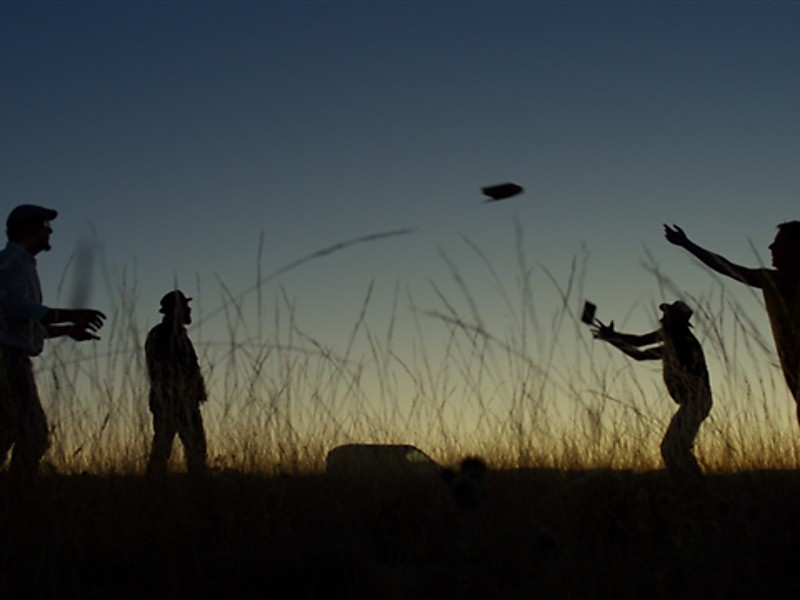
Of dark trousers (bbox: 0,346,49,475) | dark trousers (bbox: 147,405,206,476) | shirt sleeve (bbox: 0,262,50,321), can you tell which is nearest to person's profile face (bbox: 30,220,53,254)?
shirt sleeve (bbox: 0,262,50,321)

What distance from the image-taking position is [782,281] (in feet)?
12.7

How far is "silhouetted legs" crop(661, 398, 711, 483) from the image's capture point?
11.4 ft

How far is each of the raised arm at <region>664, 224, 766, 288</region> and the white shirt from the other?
2.83m

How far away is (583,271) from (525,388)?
642 mm

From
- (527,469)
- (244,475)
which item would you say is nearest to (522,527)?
(527,469)

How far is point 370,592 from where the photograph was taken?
2.12 meters

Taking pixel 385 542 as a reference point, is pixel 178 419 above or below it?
above

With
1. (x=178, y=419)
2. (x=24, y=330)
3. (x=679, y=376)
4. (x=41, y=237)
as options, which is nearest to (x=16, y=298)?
(x=24, y=330)

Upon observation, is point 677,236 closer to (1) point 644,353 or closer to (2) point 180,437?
(1) point 644,353

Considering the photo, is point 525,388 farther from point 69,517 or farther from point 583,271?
point 69,517

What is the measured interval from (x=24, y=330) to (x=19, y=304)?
157 mm

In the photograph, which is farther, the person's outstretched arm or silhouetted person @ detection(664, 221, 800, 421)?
the person's outstretched arm

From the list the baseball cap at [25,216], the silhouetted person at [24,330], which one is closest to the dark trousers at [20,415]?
the silhouetted person at [24,330]

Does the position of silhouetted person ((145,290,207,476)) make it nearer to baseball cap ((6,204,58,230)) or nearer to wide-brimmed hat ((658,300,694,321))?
baseball cap ((6,204,58,230))
